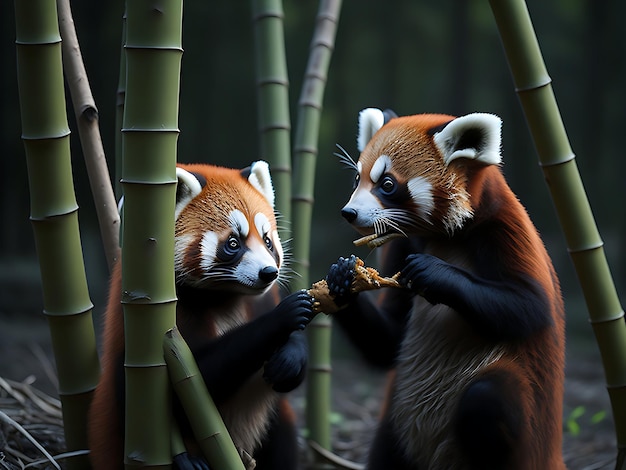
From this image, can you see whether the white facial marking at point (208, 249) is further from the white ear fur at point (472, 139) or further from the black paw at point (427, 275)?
the white ear fur at point (472, 139)

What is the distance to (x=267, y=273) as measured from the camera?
71.5 inches

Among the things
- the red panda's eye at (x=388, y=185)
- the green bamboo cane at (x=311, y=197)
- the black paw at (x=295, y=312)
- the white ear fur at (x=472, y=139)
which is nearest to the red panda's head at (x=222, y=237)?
the black paw at (x=295, y=312)

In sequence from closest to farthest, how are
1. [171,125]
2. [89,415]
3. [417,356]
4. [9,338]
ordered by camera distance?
[171,125] → [89,415] → [417,356] → [9,338]

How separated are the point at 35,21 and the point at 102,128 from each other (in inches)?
136

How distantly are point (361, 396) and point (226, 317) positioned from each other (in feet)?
9.63

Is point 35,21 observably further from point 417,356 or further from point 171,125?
point 417,356

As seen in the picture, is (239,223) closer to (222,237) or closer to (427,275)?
(222,237)

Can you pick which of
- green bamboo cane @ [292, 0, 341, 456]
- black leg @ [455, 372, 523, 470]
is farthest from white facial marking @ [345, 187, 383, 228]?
green bamboo cane @ [292, 0, 341, 456]

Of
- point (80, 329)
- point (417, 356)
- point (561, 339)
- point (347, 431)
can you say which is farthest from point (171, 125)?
point (347, 431)

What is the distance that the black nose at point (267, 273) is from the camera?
1.81 metres

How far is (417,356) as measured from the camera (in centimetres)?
213

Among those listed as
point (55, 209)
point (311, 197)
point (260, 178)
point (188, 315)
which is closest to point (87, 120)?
point (55, 209)

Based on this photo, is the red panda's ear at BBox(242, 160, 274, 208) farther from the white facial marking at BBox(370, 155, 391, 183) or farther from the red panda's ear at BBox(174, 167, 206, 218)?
the white facial marking at BBox(370, 155, 391, 183)

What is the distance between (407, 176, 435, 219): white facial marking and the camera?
191 cm
